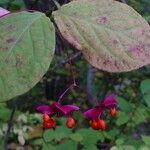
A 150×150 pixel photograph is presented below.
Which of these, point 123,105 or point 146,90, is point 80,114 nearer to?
point 123,105

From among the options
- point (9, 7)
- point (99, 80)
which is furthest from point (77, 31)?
point (99, 80)

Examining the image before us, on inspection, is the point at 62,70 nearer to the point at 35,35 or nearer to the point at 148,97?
the point at 148,97

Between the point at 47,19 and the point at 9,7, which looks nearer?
the point at 47,19

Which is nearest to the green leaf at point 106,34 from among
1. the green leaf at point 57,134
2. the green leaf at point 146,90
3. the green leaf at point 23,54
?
the green leaf at point 23,54

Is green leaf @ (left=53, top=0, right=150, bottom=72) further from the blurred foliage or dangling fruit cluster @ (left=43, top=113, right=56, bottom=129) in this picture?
Result: the blurred foliage

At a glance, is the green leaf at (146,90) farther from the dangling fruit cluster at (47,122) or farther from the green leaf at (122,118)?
the dangling fruit cluster at (47,122)
